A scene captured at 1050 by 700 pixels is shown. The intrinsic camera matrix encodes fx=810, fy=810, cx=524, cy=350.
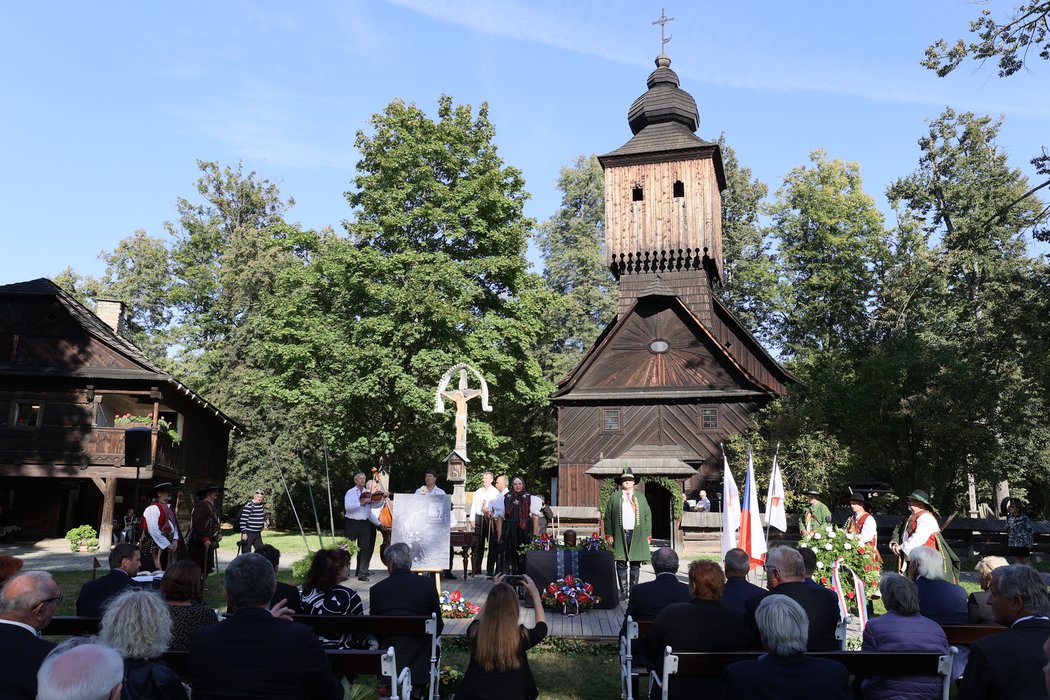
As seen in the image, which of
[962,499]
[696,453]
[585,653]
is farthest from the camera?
[962,499]

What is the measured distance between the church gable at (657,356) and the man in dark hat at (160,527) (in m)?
19.5

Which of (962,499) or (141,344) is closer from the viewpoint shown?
(962,499)

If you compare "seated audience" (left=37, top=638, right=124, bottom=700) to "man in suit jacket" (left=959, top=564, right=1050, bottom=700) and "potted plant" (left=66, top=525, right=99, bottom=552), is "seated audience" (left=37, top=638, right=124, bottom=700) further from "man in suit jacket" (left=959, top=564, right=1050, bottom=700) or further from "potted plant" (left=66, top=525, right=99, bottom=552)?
"potted plant" (left=66, top=525, right=99, bottom=552)

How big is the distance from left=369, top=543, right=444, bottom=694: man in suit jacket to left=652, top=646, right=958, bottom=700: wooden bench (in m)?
1.97

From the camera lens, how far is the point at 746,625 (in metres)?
5.16

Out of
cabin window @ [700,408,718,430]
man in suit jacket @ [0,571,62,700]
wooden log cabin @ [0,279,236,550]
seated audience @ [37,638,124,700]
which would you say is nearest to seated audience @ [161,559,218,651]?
man in suit jacket @ [0,571,62,700]

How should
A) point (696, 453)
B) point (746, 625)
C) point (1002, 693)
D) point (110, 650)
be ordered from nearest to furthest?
1. point (110, 650)
2. point (1002, 693)
3. point (746, 625)
4. point (696, 453)

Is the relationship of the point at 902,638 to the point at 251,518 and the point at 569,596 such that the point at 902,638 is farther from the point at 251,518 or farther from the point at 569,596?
the point at 251,518

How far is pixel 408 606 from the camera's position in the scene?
5.93m

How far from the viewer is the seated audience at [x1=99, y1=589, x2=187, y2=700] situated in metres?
3.65

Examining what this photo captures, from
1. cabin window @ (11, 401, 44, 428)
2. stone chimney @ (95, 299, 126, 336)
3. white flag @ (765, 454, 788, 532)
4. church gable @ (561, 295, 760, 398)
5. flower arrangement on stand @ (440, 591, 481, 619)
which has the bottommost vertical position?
flower arrangement on stand @ (440, 591, 481, 619)

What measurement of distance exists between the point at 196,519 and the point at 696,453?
1956 centimetres

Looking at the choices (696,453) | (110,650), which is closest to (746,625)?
(110,650)

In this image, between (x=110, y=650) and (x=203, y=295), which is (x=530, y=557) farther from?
(x=203, y=295)
